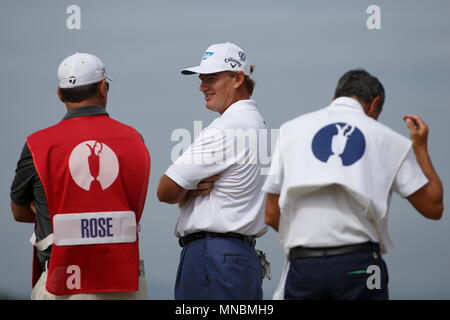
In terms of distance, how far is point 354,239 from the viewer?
10.9 feet

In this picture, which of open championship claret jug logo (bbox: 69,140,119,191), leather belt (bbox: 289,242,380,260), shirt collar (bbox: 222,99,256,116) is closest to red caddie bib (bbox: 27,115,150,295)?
open championship claret jug logo (bbox: 69,140,119,191)

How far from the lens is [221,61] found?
4645 millimetres

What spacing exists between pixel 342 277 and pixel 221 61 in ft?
5.74

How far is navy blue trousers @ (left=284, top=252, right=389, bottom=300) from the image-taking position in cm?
332

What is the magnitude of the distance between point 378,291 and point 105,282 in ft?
4.48

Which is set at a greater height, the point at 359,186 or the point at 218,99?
the point at 218,99

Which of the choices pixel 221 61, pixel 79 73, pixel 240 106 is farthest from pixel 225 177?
pixel 79 73

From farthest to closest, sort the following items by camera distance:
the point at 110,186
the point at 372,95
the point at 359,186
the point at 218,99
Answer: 1. the point at 218,99
2. the point at 110,186
3. the point at 372,95
4. the point at 359,186

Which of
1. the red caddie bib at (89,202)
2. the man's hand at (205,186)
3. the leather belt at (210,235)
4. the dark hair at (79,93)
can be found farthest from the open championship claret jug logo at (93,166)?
the leather belt at (210,235)

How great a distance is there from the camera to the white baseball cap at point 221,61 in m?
4.64

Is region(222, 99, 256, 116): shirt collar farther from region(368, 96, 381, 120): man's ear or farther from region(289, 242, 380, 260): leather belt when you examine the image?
region(289, 242, 380, 260): leather belt

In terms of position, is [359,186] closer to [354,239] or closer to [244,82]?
[354,239]

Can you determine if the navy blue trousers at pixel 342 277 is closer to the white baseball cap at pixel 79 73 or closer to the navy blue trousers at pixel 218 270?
the navy blue trousers at pixel 218 270
